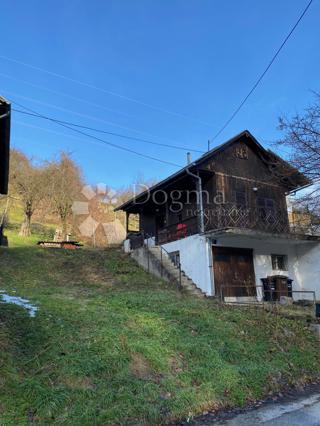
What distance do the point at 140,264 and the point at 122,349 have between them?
40.1 feet

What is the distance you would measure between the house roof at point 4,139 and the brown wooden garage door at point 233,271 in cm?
887

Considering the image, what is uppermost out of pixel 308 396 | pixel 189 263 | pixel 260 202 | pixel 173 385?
pixel 260 202

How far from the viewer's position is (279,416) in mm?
4859

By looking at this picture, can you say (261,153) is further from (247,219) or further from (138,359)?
(138,359)

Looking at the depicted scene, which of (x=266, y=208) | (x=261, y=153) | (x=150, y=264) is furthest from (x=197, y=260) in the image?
(x=261, y=153)

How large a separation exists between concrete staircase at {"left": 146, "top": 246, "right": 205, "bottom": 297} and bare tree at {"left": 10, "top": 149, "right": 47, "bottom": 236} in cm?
1533

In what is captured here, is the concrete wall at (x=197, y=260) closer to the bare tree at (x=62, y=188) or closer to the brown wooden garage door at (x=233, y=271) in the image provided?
the brown wooden garage door at (x=233, y=271)

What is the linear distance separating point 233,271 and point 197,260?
1.82m

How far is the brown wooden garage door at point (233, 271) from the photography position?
48.2 ft

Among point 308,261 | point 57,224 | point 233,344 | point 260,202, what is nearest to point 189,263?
point 260,202

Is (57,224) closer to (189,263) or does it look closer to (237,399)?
(189,263)

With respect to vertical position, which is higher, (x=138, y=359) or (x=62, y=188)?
(x=62, y=188)

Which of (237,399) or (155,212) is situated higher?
(155,212)

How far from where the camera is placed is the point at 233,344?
706 centimetres
